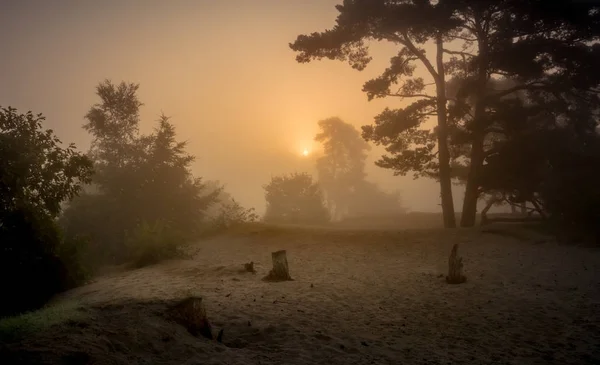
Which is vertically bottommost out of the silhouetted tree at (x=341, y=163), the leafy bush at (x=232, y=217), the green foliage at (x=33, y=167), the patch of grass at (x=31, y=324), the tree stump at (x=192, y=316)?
the tree stump at (x=192, y=316)

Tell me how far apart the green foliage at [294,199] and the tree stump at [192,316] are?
123 feet

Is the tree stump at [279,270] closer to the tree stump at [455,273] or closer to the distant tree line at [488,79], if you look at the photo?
the tree stump at [455,273]

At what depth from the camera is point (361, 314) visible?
830cm

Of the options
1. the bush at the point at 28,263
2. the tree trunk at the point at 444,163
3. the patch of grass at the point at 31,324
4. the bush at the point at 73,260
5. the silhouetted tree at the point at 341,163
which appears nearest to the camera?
the patch of grass at the point at 31,324

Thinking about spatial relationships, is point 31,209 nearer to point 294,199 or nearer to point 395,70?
point 395,70

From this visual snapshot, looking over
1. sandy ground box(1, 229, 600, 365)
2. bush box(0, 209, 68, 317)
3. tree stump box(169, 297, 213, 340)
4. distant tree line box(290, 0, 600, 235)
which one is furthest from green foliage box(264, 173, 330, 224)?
tree stump box(169, 297, 213, 340)

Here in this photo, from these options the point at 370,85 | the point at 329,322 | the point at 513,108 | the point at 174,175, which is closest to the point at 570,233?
the point at 513,108

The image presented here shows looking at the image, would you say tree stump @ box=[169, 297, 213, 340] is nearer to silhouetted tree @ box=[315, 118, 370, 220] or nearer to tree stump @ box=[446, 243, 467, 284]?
tree stump @ box=[446, 243, 467, 284]

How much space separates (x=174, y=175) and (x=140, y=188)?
276cm

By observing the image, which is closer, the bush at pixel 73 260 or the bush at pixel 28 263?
the bush at pixel 28 263

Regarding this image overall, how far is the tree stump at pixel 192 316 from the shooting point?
6417mm

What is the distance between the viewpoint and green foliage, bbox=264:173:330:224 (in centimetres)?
4503

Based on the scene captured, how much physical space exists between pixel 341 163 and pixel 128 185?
45.8 m

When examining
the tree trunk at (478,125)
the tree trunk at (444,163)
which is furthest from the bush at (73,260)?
the tree trunk at (478,125)
